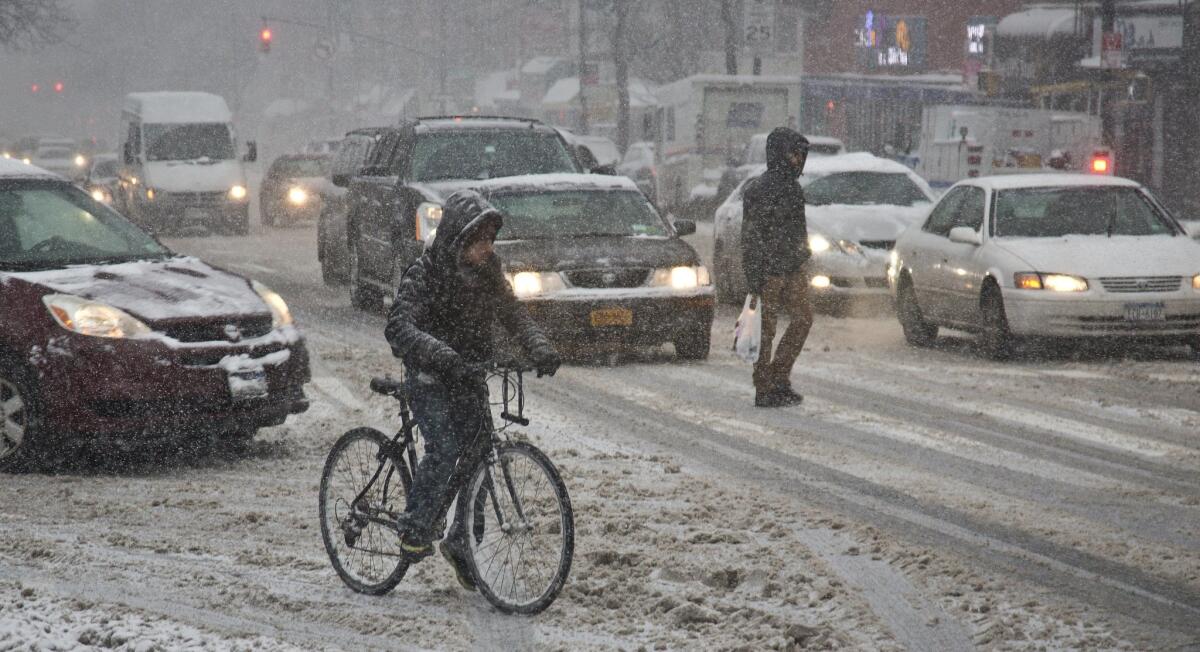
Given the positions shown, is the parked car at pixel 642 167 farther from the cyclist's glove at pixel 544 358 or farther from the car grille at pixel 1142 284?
the cyclist's glove at pixel 544 358

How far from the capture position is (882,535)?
7336 millimetres

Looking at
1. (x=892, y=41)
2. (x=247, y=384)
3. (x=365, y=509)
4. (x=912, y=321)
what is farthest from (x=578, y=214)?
(x=892, y=41)

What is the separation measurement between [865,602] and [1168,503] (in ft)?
8.18

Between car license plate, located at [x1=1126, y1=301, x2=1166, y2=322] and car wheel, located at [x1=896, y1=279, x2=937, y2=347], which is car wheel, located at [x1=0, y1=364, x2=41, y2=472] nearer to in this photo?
car license plate, located at [x1=1126, y1=301, x2=1166, y2=322]

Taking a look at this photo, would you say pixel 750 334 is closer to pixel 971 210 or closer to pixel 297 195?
pixel 971 210

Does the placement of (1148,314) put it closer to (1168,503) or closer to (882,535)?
(1168,503)

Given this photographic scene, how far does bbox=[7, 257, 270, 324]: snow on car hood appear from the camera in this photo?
914 cm

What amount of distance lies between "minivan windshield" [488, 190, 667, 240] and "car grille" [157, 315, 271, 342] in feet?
16.2

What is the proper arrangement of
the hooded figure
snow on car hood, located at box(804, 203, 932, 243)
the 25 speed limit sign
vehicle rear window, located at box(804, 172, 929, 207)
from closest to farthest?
the hooded figure < snow on car hood, located at box(804, 203, 932, 243) < vehicle rear window, located at box(804, 172, 929, 207) < the 25 speed limit sign

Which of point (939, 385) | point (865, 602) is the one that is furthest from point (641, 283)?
point (865, 602)

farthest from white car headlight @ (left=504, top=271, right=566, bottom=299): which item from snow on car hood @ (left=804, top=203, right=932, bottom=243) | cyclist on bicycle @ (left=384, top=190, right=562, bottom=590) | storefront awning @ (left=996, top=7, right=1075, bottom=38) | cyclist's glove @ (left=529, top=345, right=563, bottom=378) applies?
storefront awning @ (left=996, top=7, right=1075, bottom=38)

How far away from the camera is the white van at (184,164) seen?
33562 mm

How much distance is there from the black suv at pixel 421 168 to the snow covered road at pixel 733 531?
391 centimetres

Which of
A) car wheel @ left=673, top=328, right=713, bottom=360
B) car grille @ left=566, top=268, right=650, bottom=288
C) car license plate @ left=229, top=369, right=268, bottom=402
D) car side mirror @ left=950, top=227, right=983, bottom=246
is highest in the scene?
car side mirror @ left=950, top=227, right=983, bottom=246
